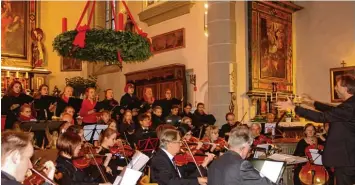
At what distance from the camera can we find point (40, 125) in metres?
6.73

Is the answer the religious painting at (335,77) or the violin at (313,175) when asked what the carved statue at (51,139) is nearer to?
the violin at (313,175)

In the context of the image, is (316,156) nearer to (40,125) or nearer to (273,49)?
(40,125)

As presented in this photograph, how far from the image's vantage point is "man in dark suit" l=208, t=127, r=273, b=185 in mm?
2631

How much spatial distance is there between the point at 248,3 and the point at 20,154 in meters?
9.21

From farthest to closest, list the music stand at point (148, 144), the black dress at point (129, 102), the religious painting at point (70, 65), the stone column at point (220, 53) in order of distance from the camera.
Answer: the religious painting at point (70, 65) → the stone column at point (220, 53) → the black dress at point (129, 102) → the music stand at point (148, 144)

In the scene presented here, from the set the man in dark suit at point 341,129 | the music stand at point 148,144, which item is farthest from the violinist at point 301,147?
the man in dark suit at point 341,129

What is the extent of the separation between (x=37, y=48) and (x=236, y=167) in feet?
40.3

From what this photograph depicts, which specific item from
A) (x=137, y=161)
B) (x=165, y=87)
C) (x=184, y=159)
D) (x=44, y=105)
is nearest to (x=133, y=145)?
(x=184, y=159)

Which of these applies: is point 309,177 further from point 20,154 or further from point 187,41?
point 187,41

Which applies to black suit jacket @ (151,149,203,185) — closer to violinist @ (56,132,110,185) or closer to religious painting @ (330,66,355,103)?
violinist @ (56,132,110,185)

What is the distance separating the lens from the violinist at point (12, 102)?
7035 mm

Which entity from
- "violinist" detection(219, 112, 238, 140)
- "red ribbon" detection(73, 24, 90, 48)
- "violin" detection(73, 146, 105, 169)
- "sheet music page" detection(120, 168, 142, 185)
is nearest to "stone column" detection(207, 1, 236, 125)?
"violinist" detection(219, 112, 238, 140)

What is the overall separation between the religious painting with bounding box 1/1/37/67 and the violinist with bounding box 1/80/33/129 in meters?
5.40

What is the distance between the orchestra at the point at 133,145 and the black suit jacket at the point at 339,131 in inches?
0.7
